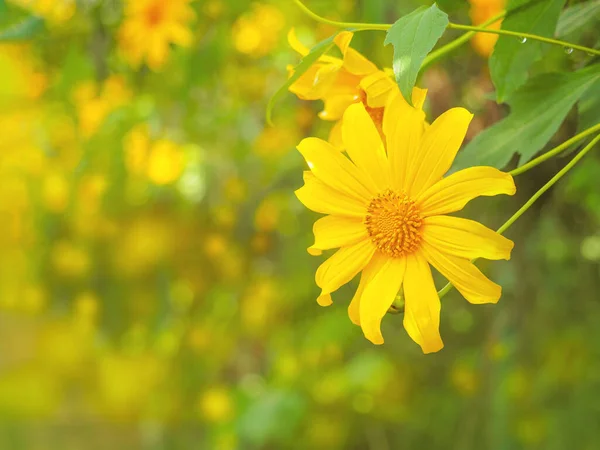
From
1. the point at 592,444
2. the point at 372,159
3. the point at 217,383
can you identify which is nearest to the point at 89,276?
the point at 217,383

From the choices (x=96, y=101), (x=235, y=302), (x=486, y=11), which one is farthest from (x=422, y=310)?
(x=235, y=302)

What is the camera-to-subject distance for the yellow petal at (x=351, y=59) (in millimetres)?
337

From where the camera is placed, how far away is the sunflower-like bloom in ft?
1.10

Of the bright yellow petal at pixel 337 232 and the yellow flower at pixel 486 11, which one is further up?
the yellow flower at pixel 486 11

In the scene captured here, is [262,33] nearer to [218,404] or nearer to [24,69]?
[24,69]

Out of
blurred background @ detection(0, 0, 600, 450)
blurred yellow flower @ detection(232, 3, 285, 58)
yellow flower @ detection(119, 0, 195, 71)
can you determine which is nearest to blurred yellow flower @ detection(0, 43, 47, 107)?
blurred background @ detection(0, 0, 600, 450)

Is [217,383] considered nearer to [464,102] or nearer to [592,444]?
[592,444]

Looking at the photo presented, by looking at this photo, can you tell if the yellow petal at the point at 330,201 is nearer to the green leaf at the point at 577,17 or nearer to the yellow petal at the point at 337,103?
the yellow petal at the point at 337,103

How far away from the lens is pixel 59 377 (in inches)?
70.5

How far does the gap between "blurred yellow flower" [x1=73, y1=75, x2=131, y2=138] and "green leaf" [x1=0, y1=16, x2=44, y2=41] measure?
391 millimetres

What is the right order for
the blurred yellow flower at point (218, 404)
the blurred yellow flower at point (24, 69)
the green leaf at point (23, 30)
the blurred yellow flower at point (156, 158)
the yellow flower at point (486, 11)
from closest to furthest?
the green leaf at point (23, 30)
the yellow flower at point (486, 11)
the blurred yellow flower at point (24, 69)
the blurred yellow flower at point (156, 158)
the blurred yellow flower at point (218, 404)

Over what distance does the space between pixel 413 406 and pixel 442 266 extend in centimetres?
125

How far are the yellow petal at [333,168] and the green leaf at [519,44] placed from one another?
0.09 meters

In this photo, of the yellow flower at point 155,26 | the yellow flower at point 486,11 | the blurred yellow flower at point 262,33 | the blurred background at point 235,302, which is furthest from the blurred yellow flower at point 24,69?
the yellow flower at point 486,11
